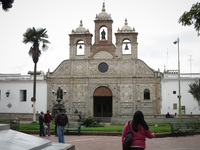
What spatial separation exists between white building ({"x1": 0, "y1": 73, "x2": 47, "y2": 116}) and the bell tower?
29.8ft

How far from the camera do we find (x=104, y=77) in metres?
41.2

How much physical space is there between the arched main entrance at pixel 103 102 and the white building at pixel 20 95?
23.9 feet

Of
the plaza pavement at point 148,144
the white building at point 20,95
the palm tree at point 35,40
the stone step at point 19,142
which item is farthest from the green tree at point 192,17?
the white building at point 20,95

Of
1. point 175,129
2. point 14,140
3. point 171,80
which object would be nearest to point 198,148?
point 175,129

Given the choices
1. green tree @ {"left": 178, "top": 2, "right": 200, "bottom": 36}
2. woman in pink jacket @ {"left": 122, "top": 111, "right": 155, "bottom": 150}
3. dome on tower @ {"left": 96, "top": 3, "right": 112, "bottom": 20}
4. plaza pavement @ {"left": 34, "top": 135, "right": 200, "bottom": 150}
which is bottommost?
plaza pavement @ {"left": 34, "top": 135, "right": 200, "bottom": 150}

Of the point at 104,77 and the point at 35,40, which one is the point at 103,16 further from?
the point at 35,40

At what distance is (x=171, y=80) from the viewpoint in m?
39.7

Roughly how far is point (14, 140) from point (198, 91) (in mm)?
28399

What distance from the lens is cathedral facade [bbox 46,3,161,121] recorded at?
4031cm

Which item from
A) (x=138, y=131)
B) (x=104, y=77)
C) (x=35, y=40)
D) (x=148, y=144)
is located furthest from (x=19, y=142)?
(x=104, y=77)

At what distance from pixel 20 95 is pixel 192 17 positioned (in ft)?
Answer: 106

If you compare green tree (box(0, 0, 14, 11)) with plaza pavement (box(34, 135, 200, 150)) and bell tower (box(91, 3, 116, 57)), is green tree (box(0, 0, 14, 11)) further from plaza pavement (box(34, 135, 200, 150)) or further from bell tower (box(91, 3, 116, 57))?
bell tower (box(91, 3, 116, 57))

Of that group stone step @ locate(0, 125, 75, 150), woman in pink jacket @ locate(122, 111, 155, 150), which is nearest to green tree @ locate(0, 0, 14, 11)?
stone step @ locate(0, 125, 75, 150)

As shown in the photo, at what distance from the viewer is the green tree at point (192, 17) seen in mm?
15078
